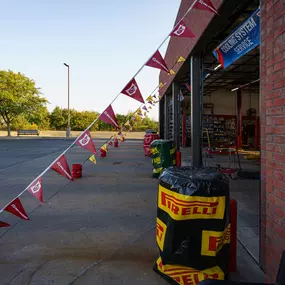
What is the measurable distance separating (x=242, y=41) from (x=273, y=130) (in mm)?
3354

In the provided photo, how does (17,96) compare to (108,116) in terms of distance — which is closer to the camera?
(108,116)

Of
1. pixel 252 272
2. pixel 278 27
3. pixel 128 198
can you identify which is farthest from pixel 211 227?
pixel 128 198

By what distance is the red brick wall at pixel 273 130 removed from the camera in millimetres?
2389

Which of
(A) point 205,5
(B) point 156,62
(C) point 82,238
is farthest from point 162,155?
(A) point 205,5

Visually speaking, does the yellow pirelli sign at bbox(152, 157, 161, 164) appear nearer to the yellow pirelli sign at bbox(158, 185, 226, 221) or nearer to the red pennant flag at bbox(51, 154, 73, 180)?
the red pennant flag at bbox(51, 154, 73, 180)

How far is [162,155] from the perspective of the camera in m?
8.04

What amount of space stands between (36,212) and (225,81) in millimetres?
→ 16344

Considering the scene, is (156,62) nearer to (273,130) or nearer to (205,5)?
(205,5)

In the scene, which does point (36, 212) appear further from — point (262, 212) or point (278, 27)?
point (278, 27)

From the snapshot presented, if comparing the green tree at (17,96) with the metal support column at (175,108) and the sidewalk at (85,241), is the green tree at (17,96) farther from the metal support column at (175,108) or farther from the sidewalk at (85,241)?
the sidewalk at (85,241)

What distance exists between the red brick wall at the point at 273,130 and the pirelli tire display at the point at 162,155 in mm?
5166

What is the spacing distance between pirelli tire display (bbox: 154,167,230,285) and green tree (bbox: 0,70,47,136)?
37.6m

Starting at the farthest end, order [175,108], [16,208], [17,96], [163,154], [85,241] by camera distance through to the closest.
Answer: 1. [17,96]
2. [175,108]
3. [163,154]
4. [16,208]
5. [85,241]

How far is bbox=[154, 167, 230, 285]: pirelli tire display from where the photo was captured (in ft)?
7.77
